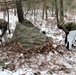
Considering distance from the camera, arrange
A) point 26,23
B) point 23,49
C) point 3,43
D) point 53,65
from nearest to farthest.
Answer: point 53,65 < point 23,49 < point 3,43 < point 26,23

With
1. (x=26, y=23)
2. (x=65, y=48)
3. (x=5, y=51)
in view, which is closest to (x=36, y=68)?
(x=5, y=51)

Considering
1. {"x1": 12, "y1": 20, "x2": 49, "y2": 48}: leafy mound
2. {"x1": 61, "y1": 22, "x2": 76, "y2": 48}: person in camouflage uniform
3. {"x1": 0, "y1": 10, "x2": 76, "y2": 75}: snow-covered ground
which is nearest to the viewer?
{"x1": 0, "y1": 10, "x2": 76, "y2": 75}: snow-covered ground

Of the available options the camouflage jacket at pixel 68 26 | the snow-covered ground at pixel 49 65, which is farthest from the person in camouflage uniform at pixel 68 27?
the snow-covered ground at pixel 49 65

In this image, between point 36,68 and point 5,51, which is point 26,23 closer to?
point 5,51

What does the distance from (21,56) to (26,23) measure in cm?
225

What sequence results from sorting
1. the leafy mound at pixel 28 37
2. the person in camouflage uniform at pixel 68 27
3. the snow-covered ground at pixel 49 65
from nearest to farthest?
the snow-covered ground at pixel 49 65 → the leafy mound at pixel 28 37 → the person in camouflage uniform at pixel 68 27

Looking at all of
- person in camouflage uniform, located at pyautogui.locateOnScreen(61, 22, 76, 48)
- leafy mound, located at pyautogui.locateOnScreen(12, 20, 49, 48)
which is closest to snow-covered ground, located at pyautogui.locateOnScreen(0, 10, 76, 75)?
leafy mound, located at pyautogui.locateOnScreen(12, 20, 49, 48)

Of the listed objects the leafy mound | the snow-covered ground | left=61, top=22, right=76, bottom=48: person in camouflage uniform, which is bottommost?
the snow-covered ground

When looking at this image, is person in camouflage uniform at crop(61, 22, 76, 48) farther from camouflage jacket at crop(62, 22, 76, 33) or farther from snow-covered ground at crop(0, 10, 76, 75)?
snow-covered ground at crop(0, 10, 76, 75)

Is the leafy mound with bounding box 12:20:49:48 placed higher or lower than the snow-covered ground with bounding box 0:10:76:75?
higher

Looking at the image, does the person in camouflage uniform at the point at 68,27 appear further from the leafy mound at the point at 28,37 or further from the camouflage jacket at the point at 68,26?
the leafy mound at the point at 28,37

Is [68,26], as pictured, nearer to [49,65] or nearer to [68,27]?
[68,27]

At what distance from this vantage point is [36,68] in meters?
5.44

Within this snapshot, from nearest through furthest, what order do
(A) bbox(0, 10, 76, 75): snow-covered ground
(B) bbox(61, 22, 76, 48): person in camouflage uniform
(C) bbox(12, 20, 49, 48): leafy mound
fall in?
(A) bbox(0, 10, 76, 75): snow-covered ground, (C) bbox(12, 20, 49, 48): leafy mound, (B) bbox(61, 22, 76, 48): person in camouflage uniform
